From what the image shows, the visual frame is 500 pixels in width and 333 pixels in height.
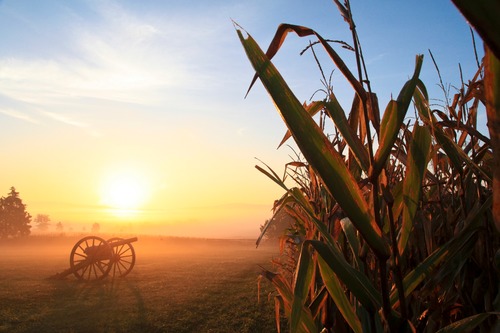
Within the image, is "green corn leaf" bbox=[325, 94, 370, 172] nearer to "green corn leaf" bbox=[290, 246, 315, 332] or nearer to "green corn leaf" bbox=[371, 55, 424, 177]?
"green corn leaf" bbox=[371, 55, 424, 177]

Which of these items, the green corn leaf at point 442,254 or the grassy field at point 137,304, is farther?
the grassy field at point 137,304

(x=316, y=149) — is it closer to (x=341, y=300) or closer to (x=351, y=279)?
(x=351, y=279)

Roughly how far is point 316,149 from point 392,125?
6.4 inches

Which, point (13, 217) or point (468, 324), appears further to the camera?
point (13, 217)

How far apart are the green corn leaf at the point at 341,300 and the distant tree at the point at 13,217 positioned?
2344 inches

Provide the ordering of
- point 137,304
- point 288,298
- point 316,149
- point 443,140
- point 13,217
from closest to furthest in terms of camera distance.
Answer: point 316,149
point 443,140
point 288,298
point 137,304
point 13,217

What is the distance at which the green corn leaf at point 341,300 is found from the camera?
3.19 ft

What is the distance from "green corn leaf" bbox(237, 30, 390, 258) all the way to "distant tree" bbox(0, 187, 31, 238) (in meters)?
59.8

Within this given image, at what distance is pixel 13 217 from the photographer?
49812 millimetres

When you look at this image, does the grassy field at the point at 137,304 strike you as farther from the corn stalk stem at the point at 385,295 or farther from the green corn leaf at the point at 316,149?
the green corn leaf at the point at 316,149

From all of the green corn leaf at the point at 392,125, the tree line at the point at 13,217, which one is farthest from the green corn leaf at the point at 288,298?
the tree line at the point at 13,217

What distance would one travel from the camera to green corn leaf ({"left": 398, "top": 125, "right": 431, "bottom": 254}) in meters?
0.81

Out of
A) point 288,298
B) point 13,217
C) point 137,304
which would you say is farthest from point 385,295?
point 13,217

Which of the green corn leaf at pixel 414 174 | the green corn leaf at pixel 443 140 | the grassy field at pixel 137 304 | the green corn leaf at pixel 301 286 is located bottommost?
the grassy field at pixel 137 304
